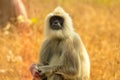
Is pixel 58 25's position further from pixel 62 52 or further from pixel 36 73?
pixel 36 73

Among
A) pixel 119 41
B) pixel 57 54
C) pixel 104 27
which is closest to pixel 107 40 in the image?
pixel 119 41

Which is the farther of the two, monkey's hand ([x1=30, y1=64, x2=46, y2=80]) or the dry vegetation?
the dry vegetation

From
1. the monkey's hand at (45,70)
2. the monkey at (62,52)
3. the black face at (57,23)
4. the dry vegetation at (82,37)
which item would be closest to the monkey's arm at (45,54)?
the monkey at (62,52)

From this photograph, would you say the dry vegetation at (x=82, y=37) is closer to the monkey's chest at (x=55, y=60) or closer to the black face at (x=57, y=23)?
the monkey's chest at (x=55, y=60)

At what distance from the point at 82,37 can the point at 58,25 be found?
18.0ft

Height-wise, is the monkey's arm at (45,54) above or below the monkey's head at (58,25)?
below

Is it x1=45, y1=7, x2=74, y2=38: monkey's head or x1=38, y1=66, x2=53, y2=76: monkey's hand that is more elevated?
x1=45, y1=7, x2=74, y2=38: monkey's head

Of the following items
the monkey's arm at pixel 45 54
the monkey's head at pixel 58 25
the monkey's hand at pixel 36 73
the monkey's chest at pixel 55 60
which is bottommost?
the monkey's hand at pixel 36 73

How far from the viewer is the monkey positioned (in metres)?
7.60

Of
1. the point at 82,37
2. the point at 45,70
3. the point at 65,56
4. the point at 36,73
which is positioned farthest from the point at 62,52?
the point at 82,37

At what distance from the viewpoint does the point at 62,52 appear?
768 cm

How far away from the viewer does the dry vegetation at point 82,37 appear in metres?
10.2

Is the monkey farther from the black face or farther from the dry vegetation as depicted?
the dry vegetation

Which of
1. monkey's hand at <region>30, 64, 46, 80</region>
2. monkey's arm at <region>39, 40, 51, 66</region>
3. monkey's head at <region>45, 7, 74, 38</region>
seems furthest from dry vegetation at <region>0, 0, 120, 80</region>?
monkey's head at <region>45, 7, 74, 38</region>
